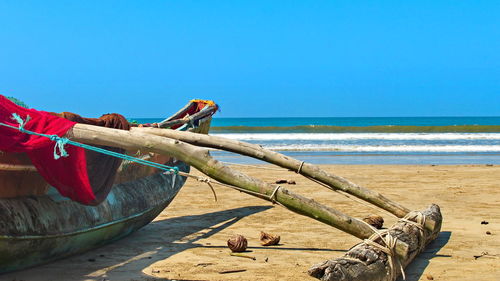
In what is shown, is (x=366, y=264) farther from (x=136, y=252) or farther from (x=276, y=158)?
(x=136, y=252)

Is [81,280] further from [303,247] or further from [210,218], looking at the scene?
[210,218]

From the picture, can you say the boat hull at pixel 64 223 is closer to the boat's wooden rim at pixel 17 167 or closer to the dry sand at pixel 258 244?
the dry sand at pixel 258 244

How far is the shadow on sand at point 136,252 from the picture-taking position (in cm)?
517

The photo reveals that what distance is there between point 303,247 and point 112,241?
2.27m

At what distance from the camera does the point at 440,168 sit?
16.3 metres

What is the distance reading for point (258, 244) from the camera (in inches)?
265

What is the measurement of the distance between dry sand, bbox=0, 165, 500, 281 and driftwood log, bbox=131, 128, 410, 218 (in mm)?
624

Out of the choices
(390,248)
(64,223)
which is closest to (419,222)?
(390,248)

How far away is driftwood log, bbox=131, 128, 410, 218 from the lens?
6.13 m

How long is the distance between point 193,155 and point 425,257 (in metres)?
2.96

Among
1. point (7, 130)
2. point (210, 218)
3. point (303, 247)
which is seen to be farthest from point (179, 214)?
point (7, 130)

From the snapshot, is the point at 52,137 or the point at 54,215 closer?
the point at 52,137

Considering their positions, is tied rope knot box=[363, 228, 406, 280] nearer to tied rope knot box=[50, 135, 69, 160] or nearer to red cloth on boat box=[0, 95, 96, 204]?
red cloth on boat box=[0, 95, 96, 204]

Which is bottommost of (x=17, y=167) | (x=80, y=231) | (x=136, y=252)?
(x=136, y=252)
